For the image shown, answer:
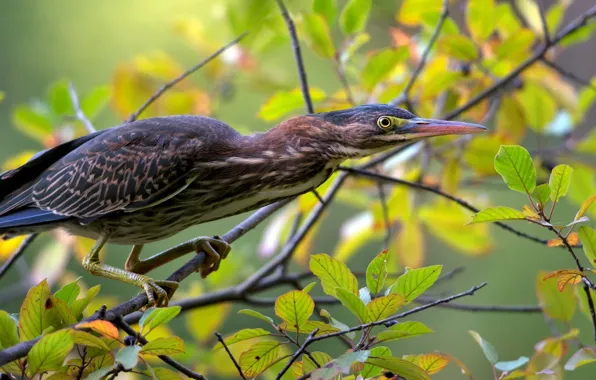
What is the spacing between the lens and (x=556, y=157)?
3.92m

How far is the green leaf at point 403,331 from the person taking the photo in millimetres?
1888

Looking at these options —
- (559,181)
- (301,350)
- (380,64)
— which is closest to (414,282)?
(301,350)

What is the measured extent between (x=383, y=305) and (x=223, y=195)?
1292 millimetres

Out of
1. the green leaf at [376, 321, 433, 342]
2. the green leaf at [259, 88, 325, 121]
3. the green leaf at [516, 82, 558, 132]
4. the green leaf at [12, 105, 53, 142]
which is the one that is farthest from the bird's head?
the green leaf at [12, 105, 53, 142]

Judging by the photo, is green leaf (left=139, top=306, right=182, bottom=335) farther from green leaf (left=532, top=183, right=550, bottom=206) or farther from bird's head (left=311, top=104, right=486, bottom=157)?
bird's head (left=311, top=104, right=486, bottom=157)

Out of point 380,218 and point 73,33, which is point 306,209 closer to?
point 380,218

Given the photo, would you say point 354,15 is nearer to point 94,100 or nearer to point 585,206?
point 94,100

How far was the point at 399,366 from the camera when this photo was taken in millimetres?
1850

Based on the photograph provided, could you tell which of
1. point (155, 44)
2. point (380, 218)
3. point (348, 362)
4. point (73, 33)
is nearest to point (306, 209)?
point (380, 218)

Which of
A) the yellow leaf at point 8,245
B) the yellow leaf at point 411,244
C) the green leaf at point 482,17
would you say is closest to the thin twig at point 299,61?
the green leaf at point 482,17

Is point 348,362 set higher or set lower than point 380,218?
higher

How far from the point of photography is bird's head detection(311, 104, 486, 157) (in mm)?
2779

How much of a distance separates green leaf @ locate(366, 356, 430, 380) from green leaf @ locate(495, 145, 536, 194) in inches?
20.8

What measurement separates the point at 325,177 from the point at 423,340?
5.37 m
